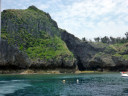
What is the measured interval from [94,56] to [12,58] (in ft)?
209

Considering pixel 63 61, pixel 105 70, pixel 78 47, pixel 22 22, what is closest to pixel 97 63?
pixel 105 70

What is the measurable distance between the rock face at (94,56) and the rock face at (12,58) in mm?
51161

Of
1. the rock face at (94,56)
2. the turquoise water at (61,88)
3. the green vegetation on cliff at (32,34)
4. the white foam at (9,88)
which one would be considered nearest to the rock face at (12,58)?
the green vegetation on cliff at (32,34)

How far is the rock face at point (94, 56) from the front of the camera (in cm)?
Answer: 14125

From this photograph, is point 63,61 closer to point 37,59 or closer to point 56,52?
point 56,52

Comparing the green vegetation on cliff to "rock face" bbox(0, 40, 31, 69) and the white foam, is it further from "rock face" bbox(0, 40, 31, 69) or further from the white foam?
the white foam

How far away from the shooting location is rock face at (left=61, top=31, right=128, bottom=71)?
463 ft

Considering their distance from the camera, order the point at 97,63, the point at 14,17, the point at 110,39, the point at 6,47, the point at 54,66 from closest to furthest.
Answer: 1. the point at 6,47
2. the point at 54,66
3. the point at 14,17
4. the point at 97,63
5. the point at 110,39

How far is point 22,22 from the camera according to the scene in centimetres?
13562

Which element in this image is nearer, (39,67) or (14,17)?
(39,67)

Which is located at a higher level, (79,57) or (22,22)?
(22,22)

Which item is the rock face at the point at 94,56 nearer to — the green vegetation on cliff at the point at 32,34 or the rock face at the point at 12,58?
the green vegetation on cliff at the point at 32,34

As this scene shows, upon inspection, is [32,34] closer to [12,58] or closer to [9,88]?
[12,58]

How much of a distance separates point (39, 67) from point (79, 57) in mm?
44003
